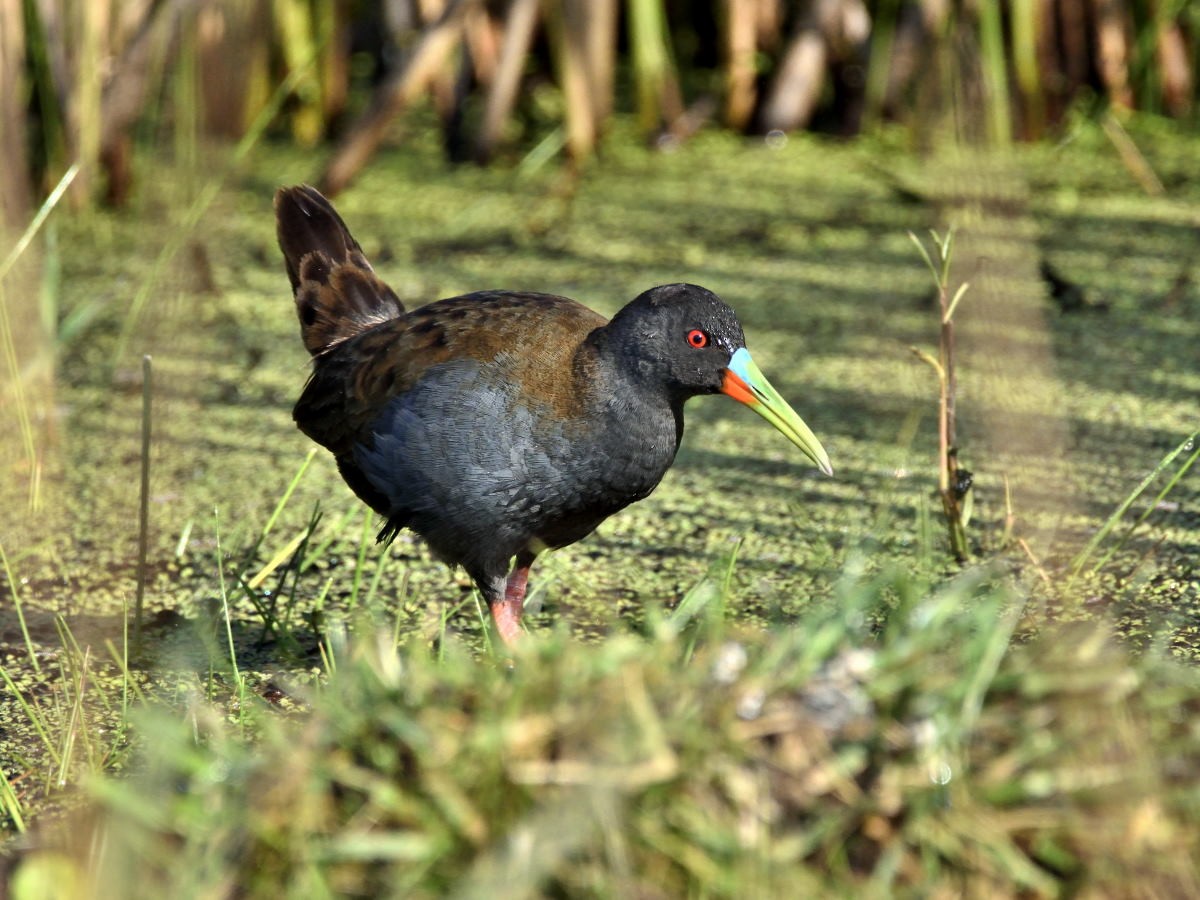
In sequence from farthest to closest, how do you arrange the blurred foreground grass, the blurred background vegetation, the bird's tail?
the blurred background vegetation, the bird's tail, the blurred foreground grass

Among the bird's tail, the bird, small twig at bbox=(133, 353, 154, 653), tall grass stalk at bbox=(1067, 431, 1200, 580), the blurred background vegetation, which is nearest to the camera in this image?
small twig at bbox=(133, 353, 154, 653)

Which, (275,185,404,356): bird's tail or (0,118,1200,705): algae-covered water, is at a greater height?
(275,185,404,356): bird's tail

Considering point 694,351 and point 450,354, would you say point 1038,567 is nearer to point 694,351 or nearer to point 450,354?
point 694,351

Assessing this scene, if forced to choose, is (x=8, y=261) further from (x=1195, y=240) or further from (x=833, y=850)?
(x=1195, y=240)

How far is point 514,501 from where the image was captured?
2230mm

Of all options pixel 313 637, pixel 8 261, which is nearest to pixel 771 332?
pixel 313 637

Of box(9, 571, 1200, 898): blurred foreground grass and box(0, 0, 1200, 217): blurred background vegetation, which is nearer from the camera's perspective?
box(9, 571, 1200, 898): blurred foreground grass

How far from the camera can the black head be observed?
7.39 ft

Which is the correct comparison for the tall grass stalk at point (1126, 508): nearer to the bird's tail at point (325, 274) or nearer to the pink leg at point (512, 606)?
the pink leg at point (512, 606)

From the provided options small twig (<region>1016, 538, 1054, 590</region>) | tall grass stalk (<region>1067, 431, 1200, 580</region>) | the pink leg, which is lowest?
the pink leg

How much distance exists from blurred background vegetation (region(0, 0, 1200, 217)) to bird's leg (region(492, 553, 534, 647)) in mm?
1435

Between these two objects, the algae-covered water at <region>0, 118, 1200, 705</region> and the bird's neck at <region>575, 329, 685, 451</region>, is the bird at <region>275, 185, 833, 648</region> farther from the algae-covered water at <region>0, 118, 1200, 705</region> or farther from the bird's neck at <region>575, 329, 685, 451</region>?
the algae-covered water at <region>0, 118, 1200, 705</region>

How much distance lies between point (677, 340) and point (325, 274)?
0.75 metres

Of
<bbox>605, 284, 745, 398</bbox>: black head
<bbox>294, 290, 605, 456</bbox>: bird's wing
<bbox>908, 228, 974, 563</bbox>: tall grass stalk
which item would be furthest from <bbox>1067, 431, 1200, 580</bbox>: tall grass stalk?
<bbox>294, 290, 605, 456</bbox>: bird's wing
